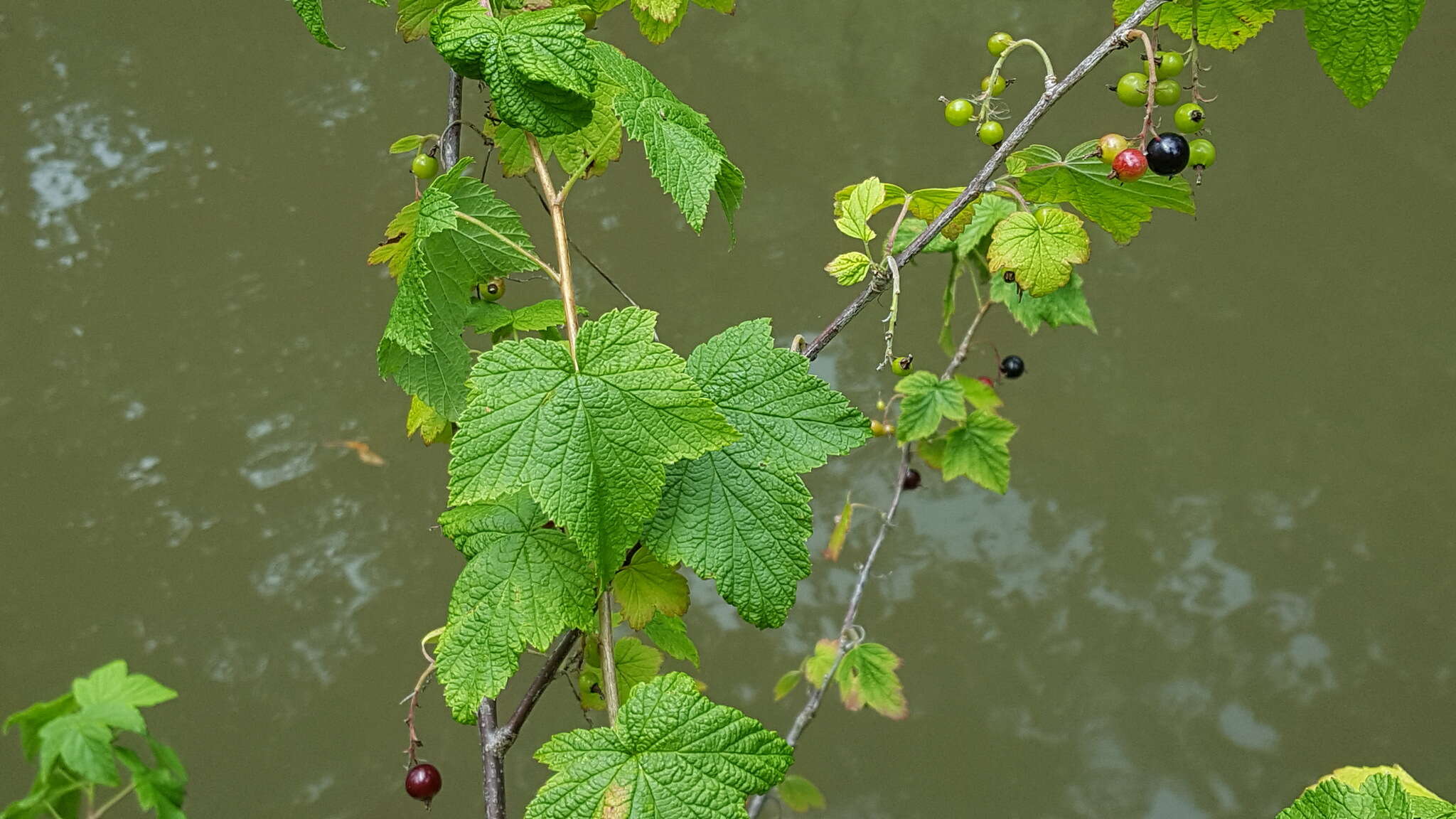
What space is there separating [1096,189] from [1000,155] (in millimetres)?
122

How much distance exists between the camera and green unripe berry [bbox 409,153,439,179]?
97 cm

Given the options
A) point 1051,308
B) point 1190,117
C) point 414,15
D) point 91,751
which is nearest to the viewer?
point 91,751

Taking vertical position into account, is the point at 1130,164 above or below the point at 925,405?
above

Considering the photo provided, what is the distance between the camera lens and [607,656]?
2.31ft

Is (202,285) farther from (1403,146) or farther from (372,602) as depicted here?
(1403,146)

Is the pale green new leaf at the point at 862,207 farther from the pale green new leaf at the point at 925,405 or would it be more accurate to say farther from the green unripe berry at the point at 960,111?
the pale green new leaf at the point at 925,405

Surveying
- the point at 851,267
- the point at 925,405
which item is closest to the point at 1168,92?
the point at 851,267

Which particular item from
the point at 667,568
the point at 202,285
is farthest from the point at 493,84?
the point at 202,285

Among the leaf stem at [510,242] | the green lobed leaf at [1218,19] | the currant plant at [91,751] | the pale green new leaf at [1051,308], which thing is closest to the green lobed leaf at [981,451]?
the pale green new leaf at [1051,308]

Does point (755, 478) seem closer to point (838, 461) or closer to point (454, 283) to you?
point (454, 283)

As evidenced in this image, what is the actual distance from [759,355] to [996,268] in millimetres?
239

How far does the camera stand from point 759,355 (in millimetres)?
692

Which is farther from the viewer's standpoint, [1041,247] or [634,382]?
[1041,247]

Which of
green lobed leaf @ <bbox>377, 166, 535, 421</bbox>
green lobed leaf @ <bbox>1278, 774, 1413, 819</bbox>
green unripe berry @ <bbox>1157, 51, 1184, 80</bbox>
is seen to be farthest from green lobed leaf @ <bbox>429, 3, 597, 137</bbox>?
green lobed leaf @ <bbox>1278, 774, 1413, 819</bbox>
